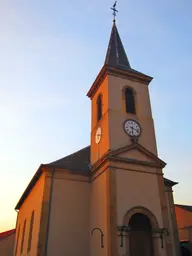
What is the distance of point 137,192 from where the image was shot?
49.7 feet

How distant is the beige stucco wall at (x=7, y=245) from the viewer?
29.8 m

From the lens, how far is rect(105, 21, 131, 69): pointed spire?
20.8 meters

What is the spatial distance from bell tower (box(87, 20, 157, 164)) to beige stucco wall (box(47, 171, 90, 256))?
2222mm

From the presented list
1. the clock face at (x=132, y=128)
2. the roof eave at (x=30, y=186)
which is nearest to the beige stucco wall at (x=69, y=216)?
the roof eave at (x=30, y=186)

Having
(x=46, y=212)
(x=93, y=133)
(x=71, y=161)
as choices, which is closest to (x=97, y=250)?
(x=46, y=212)

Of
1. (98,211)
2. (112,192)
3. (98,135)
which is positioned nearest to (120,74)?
(98,135)

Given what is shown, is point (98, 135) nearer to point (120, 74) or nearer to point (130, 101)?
point (130, 101)

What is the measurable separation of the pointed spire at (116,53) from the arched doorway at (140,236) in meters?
10.8

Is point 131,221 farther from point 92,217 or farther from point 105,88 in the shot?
point 105,88

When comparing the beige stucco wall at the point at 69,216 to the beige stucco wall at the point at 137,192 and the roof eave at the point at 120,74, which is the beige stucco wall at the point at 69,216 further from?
the roof eave at the point at 120,74

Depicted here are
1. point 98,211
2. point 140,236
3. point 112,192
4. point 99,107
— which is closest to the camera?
point 112,192

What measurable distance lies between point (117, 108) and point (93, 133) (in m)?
2.81

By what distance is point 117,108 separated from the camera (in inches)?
699

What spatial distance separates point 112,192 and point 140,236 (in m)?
3.15
